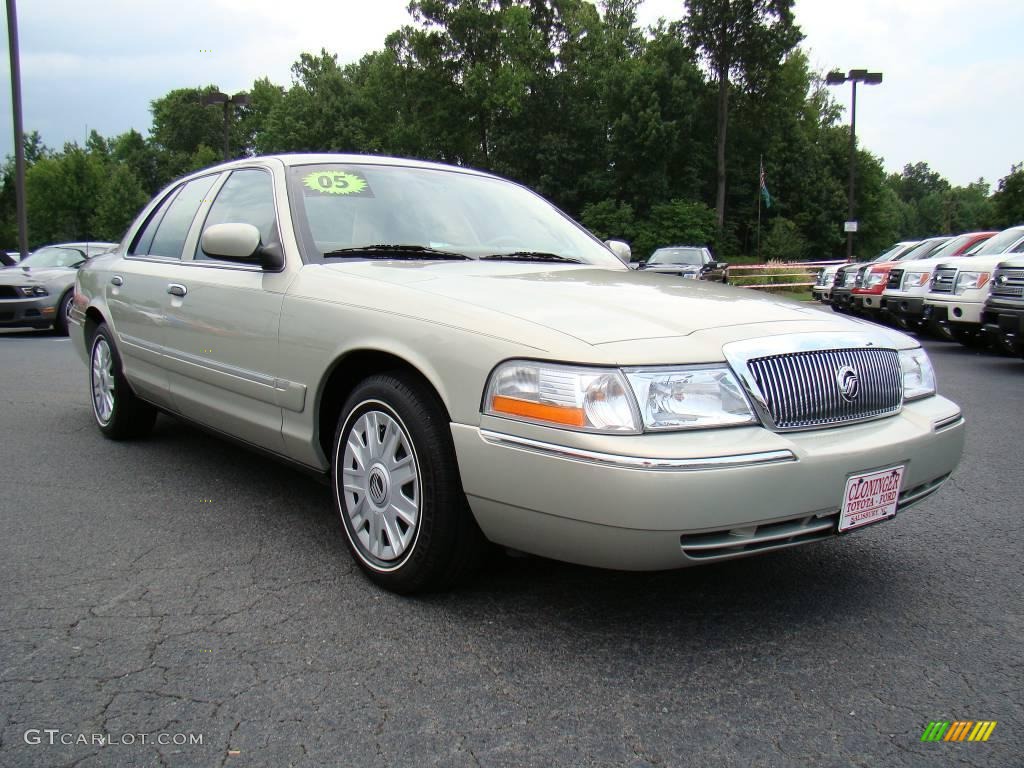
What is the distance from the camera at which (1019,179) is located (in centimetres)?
5744

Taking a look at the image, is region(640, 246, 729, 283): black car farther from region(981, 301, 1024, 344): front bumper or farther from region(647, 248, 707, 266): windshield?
region(981, 301, 1024, 344): front bumper

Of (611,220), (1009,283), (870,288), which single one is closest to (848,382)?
(1009,283)

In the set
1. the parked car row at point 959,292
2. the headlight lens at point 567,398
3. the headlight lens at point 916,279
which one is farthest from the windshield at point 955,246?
the headlight lens at point 567,398

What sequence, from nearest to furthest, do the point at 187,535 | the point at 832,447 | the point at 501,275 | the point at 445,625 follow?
1. the point at 832,447
2. the point at 445,625
3. the point at 501,275
4. the point at 187,535

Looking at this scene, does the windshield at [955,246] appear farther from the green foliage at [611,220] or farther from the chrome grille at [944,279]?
the green foliage at [611,220]

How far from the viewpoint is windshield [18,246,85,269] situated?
14000 millimetres

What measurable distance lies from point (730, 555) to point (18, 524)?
10.1 ft

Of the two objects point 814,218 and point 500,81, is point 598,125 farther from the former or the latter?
point 814,218

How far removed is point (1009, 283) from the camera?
30.3 feet

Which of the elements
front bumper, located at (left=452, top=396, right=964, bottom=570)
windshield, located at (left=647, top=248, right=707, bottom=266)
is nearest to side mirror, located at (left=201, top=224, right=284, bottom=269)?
front bumper, located at (left=452, top=396, right=964, bottom=570)

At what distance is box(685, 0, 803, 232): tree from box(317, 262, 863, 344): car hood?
141ft

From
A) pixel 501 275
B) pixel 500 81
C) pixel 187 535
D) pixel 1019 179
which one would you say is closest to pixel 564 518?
pixel 501 275

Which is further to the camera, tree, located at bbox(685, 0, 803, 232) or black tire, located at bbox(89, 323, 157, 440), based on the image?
tree, located at bbox(685, 0, 803, 232)

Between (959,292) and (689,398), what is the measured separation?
32.7 ft
